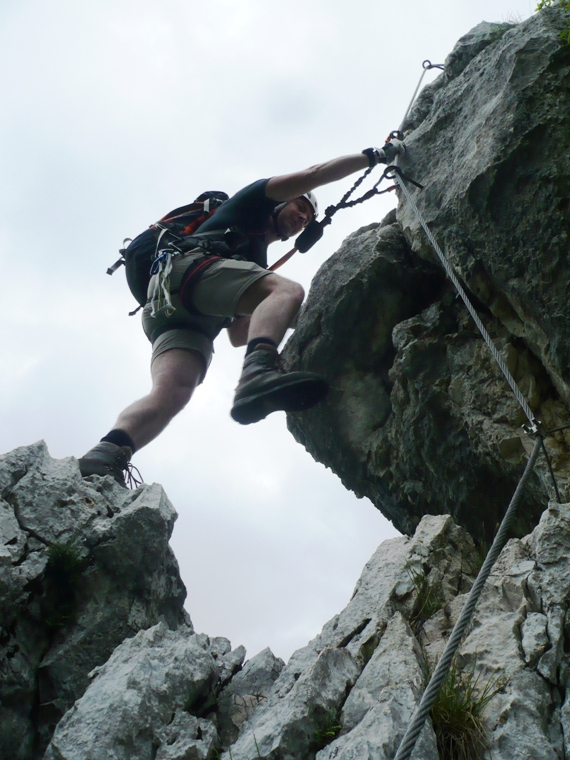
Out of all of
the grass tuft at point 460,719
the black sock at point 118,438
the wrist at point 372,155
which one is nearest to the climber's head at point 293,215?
the wrist at point 372,155

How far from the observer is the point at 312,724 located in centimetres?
285

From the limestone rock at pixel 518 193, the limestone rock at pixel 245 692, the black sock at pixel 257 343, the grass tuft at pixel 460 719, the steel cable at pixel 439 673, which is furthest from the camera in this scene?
the black sock at pixel 257 343

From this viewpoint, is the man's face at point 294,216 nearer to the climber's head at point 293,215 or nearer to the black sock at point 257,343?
the climber's head at point 293,215

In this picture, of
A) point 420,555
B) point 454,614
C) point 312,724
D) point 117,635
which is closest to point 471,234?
point 420,555

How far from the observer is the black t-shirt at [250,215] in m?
→ 5.95

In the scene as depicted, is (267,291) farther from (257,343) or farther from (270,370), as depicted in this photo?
(270,370)

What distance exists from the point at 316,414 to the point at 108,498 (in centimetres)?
203

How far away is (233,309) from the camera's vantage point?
555cm

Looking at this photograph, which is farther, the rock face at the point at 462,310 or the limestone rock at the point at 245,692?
the rock face at the point at 462,310

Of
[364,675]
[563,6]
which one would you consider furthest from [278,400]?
[563,6]

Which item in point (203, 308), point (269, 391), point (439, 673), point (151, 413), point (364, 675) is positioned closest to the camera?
point (439, 673)

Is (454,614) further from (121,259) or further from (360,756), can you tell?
(121,259)

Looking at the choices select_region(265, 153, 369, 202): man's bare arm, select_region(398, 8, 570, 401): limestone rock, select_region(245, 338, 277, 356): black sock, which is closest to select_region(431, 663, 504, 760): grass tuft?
select_region(398, 8, 570, 401): limestone rock

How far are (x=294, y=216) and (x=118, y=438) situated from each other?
288 cm
